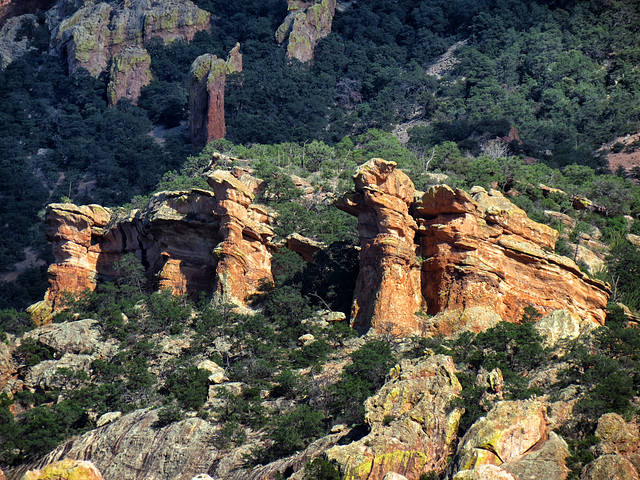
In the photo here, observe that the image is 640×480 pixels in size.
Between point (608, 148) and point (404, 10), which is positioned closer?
point (608, 148)

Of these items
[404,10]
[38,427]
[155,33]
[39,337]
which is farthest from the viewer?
[404,10]

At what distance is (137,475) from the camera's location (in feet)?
137

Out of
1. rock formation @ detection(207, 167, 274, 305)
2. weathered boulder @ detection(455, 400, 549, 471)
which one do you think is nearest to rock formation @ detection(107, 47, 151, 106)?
rock formation @ detection(207, 167, 274, 305)

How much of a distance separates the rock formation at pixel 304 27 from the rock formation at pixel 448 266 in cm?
7062

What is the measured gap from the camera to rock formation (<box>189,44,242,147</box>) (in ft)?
312

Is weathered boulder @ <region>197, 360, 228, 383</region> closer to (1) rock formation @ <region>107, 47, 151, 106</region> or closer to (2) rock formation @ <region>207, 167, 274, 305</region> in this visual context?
(2) rock formation @ <region>207, 167, 274, 305</region>

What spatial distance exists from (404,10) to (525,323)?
92367 mm

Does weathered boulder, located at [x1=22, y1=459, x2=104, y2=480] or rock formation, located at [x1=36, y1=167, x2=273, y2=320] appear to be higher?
rock formation, located at [x1=36, y1=167, x2=273, y2=320]

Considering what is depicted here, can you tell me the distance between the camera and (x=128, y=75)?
11338 centimetres

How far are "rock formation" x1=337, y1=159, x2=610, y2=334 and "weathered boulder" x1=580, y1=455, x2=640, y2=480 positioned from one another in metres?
16.6

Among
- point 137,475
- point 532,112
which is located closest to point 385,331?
point 137,475

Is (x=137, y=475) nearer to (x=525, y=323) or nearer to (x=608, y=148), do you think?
(x=525, y=323)

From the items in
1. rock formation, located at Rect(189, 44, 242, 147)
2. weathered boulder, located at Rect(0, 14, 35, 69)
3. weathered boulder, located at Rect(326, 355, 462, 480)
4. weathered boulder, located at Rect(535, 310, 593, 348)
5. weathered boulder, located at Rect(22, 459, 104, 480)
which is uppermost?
weathered boulder, located at Rect(0, 14, 35, 69)

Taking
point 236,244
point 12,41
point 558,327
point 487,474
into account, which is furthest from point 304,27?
point 487,474
